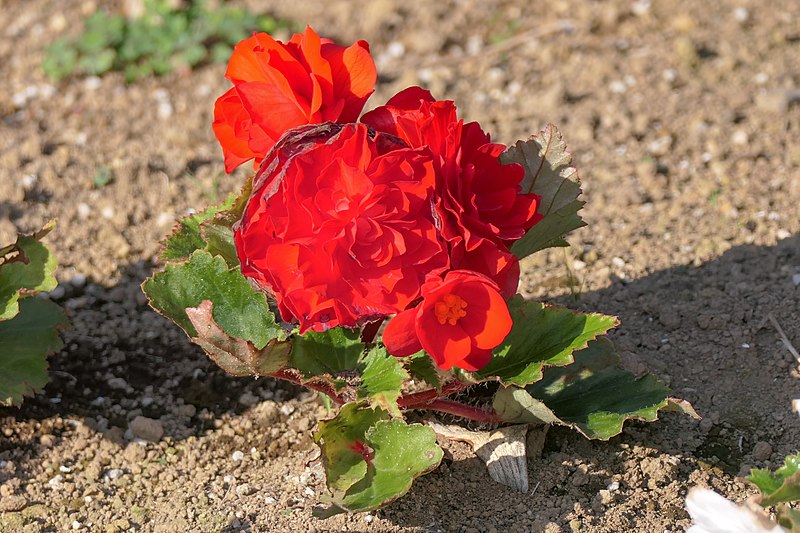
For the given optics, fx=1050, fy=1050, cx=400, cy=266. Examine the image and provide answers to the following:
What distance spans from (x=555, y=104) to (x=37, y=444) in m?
2.38

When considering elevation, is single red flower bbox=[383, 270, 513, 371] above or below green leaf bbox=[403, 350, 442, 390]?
above

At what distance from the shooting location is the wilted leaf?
2.16m

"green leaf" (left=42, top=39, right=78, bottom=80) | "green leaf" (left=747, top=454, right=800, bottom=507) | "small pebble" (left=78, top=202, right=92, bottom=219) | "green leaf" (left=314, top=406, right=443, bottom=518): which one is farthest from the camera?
"green leaf" (left=42, top=39, right=78, bottom=80)

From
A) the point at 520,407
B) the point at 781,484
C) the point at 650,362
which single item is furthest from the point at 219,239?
the point at 781,484

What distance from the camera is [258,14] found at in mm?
4738

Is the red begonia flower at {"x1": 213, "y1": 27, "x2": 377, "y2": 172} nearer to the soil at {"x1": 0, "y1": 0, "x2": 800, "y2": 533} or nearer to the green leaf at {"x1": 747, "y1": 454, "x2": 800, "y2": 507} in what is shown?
the soil at {"x1": 0, "y1": 0, "x2": 800, "y2": 533}

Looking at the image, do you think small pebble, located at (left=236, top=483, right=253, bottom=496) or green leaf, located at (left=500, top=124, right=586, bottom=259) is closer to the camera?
green leaf, located at (left=500, top=124, right=586, bottom=259)

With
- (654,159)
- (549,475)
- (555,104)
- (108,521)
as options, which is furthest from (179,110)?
(549,475)

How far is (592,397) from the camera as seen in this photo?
8.13 feet

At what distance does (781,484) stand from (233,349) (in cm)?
111

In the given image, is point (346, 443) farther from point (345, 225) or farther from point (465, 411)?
point (345, 225)

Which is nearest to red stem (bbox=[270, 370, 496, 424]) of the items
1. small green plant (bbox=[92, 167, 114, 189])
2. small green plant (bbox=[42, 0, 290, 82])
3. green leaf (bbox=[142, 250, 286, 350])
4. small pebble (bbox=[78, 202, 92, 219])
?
green leaf (bbox=[142, 250, 286, 350])

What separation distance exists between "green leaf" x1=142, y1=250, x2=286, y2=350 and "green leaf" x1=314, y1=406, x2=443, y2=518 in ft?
0.90

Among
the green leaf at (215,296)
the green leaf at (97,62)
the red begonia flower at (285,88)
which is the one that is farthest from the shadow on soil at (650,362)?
the green leaf at (97,62)
